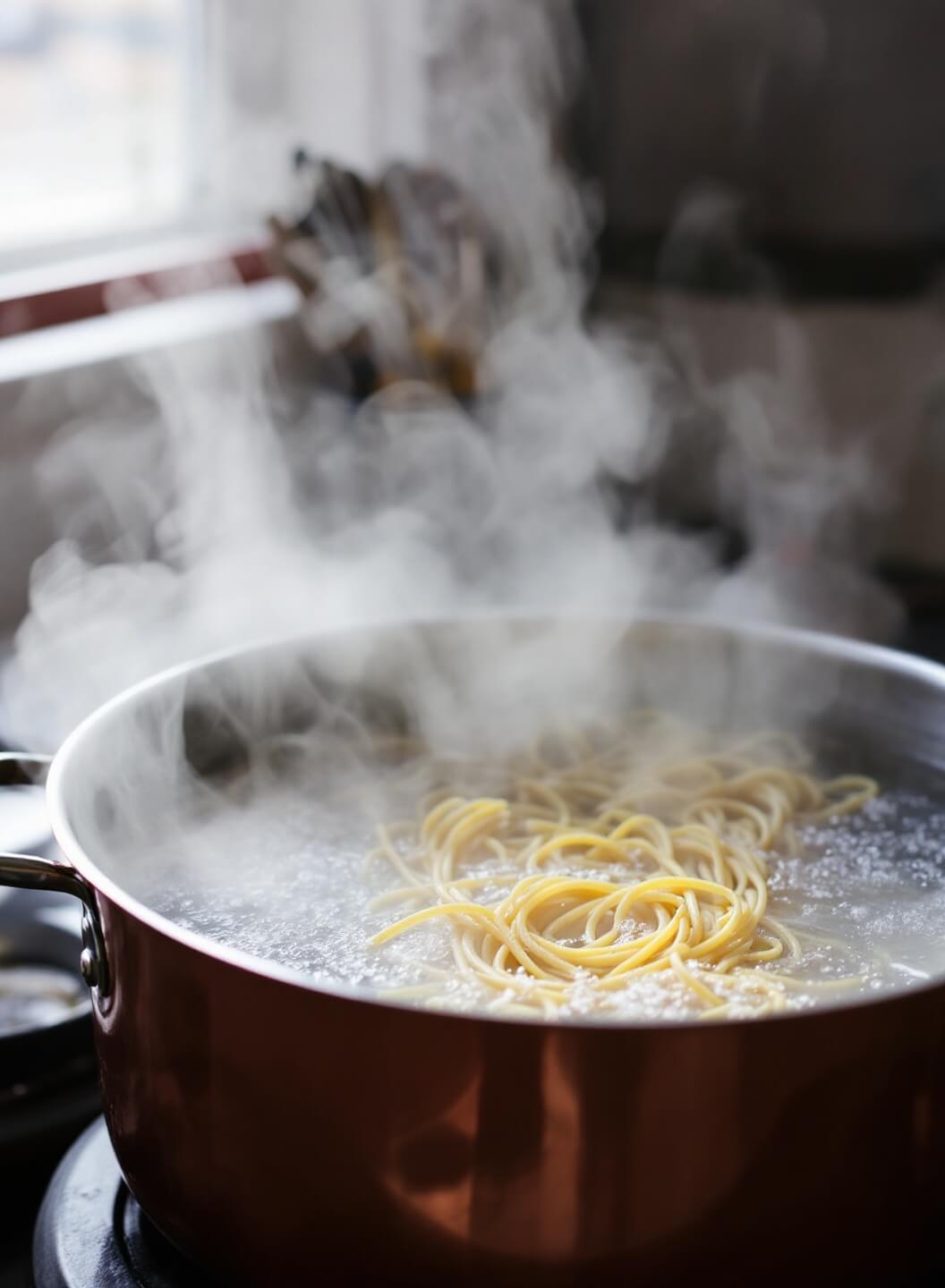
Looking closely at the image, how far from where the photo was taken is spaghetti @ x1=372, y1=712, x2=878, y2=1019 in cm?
128

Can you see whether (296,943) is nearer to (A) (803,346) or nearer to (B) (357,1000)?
(B) (357,1000)

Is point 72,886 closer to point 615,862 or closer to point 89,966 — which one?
point 89,966

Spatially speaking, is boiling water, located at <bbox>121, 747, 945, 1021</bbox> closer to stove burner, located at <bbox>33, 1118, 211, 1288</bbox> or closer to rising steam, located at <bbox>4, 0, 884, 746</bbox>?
stove burner, located at <bbox>33, 1118, 211, 1288</bbox>

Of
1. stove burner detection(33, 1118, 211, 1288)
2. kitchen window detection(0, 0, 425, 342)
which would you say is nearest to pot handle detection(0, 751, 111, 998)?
stove burner detection(33, 1118, 211, 1288)

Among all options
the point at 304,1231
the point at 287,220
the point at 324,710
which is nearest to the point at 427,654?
the point at 324,710

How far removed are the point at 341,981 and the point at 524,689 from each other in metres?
0.71

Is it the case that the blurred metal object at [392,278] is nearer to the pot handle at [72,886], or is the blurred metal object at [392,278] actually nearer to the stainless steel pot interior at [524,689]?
the stainless steel pot interior at [524,689]

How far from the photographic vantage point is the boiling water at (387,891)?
1.25 metres

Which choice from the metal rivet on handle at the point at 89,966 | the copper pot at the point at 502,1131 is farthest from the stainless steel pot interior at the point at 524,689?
the copper pot at the point at 502,1131

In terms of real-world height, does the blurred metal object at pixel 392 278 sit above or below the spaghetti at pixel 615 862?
above

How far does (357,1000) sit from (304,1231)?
21cm

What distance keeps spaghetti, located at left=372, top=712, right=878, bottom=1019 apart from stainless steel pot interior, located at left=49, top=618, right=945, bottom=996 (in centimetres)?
7

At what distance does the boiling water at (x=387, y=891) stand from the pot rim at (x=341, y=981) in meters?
0.07

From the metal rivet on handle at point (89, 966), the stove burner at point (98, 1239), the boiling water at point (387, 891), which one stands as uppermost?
the metal rivet on handle at point (89, 966)
